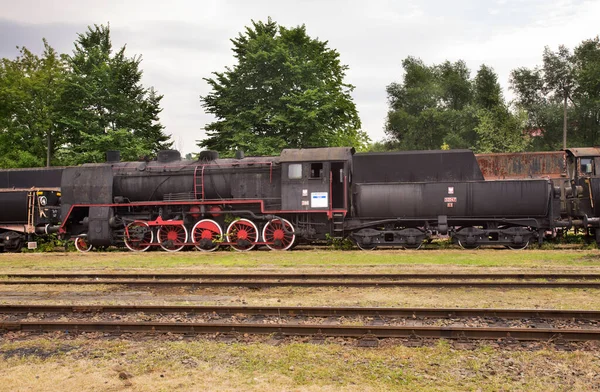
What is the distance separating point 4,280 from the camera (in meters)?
12.9

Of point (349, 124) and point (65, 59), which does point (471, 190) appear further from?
point (65, 59)

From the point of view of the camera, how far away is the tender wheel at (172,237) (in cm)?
1912

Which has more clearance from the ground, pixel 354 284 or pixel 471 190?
pixel 471 190

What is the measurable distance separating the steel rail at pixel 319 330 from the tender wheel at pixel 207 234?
35.3ft

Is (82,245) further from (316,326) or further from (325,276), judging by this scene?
(316,326)

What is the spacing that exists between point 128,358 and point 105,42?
39008 mm

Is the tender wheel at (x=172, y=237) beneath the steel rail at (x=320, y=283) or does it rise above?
above

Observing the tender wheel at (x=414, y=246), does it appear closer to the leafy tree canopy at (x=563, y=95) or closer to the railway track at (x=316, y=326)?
the railway track at (x=316, y=326)

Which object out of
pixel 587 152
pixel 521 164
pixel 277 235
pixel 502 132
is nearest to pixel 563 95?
pixel 502 132

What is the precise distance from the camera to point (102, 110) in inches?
1394

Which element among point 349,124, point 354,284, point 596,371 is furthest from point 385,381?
point 349,124

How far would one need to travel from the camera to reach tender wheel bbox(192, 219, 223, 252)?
738 inches

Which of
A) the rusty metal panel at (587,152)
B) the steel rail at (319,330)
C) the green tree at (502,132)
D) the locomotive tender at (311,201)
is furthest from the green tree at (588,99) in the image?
the steel rail at (319,330)

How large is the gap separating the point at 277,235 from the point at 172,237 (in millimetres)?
4197
